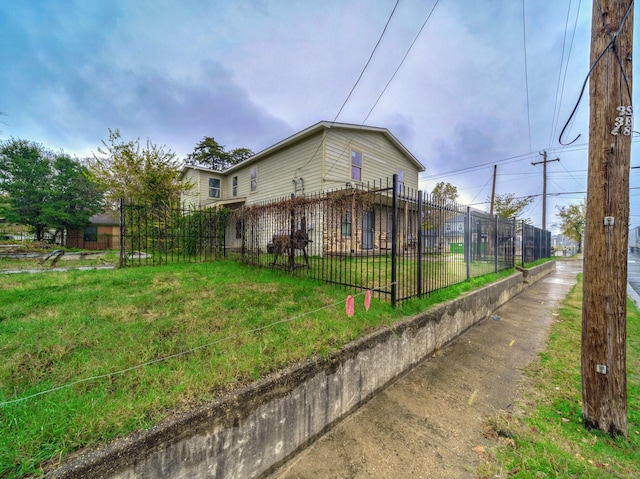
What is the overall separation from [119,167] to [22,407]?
14369mm

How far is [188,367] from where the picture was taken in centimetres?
216

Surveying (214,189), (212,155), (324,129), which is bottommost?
(214,189)

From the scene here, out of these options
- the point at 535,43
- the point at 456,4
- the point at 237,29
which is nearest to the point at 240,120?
the point at 237,29

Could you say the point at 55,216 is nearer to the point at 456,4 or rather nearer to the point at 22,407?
the point at 22,407

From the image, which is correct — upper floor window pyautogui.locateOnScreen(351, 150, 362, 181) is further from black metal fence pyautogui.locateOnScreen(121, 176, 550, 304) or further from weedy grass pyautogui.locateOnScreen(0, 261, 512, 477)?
weedy grass pyautogui.locateOnScreen(0, 261, 512, 477)

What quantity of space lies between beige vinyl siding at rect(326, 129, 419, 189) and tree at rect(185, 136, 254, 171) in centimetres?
2364

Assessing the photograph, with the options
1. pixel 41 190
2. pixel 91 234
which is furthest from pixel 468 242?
pixel 91 234

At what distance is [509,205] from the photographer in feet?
70.5

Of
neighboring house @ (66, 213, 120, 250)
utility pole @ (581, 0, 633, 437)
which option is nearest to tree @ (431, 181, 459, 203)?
utility pole @ (581, 0, 633, 437)

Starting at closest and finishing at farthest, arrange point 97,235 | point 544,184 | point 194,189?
point 194,189
point 544,184
point 97,235

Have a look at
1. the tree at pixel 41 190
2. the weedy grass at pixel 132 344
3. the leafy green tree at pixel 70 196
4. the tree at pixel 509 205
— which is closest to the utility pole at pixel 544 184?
the tree at pixel 509 205

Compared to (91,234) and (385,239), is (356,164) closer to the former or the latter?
(385,239)

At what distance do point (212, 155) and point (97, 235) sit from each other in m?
15.1

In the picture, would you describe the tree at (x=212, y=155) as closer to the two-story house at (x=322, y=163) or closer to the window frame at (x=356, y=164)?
the two-story house at (x=322, y=163)
